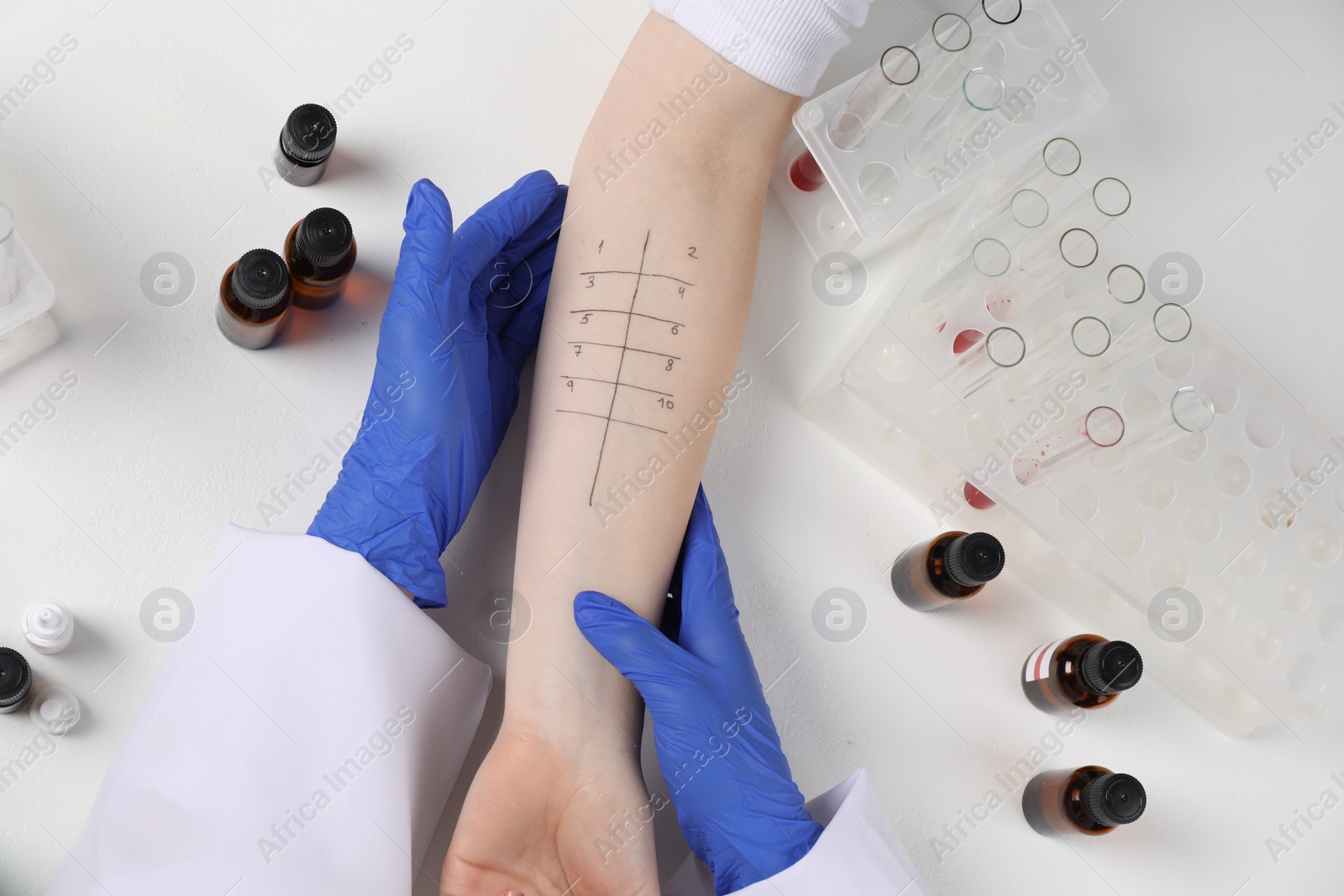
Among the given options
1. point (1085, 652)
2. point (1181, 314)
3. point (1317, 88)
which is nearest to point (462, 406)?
point (1085, 652)

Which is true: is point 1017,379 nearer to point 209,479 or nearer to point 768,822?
point 768,822

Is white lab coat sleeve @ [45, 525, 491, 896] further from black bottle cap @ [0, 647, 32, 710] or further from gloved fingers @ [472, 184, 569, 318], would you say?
gloved fingers @ [472, 184, 569, 318]

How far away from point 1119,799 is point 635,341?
37.2 inches

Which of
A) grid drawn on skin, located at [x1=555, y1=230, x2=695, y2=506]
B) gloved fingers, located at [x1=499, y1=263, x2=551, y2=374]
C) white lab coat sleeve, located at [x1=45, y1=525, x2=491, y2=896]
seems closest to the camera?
white lab coat sleeve, located at [x1=45, y1=525, x2=491, y2=896]

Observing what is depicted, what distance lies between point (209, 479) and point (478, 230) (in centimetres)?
53

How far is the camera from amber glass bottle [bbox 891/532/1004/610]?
1.43 m

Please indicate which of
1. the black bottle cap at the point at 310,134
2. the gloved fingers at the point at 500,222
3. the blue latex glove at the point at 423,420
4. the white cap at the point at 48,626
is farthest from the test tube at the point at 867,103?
the white cap at the point at 48,626

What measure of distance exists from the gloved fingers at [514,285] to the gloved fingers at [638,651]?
0.48 m

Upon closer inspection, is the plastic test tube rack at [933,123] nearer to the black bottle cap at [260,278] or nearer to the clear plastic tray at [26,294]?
the black bottle cap at [260,278]

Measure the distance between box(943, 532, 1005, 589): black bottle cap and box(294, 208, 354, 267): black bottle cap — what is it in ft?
3.17

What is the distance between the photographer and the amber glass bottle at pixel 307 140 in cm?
141

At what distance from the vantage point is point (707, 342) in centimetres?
149

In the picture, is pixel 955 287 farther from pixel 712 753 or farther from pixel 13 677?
pixel 13 677

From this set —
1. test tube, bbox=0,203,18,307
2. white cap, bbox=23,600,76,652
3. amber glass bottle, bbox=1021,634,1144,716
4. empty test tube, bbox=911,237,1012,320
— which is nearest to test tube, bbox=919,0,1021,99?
empty test tube, bbox=911,237,1012,320
